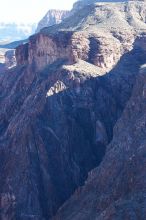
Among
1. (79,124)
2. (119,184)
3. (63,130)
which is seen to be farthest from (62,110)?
(119,184)

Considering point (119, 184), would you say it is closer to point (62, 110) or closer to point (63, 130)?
point (63, 130)

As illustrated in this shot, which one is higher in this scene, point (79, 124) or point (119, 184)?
point (119, 184)

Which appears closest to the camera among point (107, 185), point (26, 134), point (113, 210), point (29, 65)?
point (113, 210)

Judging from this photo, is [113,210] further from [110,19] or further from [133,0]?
[133,0]

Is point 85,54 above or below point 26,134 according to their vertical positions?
above

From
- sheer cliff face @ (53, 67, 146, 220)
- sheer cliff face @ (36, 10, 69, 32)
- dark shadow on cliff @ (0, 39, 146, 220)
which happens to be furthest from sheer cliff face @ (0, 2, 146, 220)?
sheer cliff face @ (36, 10, 69, 32)

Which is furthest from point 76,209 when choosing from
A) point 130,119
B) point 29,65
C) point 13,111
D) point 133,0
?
point 133,0

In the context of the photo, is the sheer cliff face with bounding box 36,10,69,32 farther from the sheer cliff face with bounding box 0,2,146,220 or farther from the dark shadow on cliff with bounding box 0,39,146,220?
the dark shadow on cliff with bounding box 0,39,146,220
